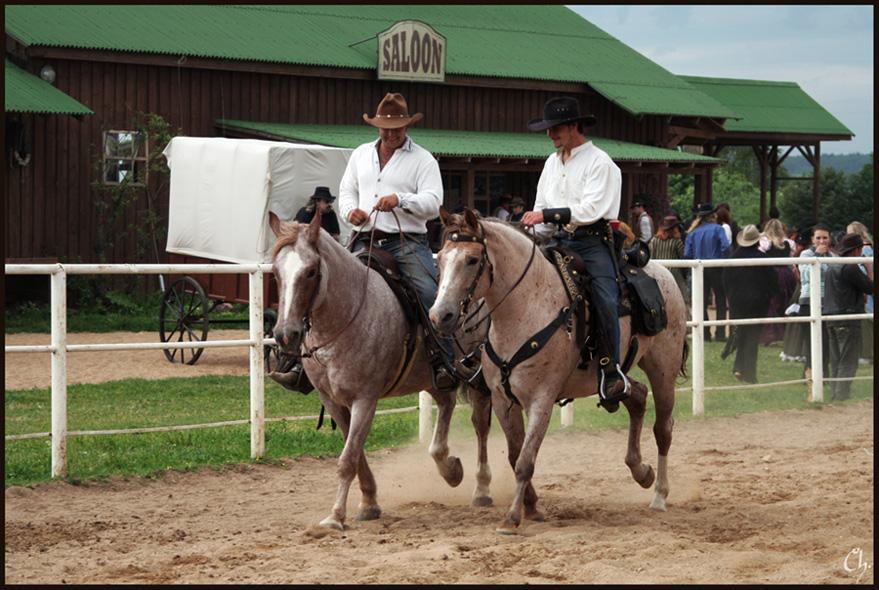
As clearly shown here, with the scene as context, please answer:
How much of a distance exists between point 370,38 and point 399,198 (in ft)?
56.8

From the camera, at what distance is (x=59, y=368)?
719 centimetres

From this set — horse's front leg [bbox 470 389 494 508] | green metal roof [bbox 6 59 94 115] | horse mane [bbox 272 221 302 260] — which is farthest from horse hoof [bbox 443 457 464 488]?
green metal roof [bbox 6 59 94 115]

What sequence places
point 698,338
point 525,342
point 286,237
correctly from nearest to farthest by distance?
point 286,237 → point 525,342 → point 698,338

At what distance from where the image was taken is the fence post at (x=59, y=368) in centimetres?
716

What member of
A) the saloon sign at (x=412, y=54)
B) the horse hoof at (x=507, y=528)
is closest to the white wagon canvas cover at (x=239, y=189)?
the horse hoof at (x=507, y=528)

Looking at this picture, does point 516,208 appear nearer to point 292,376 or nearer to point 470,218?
point 292,376

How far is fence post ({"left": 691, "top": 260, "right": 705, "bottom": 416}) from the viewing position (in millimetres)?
10328

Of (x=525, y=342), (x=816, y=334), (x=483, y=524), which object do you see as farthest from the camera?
(x=816, y=334)

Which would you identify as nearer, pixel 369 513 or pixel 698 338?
pixel 369 513

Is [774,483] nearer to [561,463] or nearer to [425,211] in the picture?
[561,463]

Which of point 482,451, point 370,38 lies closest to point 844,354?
point 482,451

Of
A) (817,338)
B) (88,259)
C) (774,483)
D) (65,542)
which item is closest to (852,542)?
(774,483)

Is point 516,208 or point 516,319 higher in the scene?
point 516,208

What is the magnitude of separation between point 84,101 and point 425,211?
48.0ft
